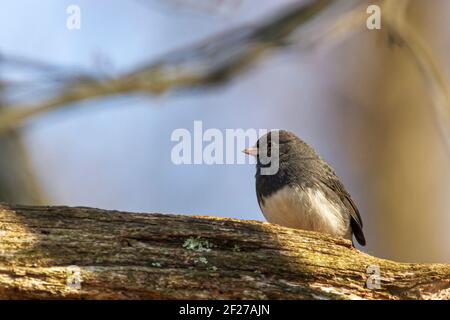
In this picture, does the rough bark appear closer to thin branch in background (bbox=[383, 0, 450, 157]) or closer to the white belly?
the white belly

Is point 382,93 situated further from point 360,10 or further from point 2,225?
point 2,225

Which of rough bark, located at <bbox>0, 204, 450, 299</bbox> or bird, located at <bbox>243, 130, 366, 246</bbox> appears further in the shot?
bird, located at <bbox>243, 130, 366, 246</bbox>

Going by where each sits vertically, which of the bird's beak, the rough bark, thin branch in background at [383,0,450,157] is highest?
thin branch in background at [383,0,450,157]

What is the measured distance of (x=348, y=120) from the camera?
5773mm

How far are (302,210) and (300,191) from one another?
0.09 meters

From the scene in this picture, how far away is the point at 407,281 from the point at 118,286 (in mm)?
953

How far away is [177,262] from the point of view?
7.97 ft

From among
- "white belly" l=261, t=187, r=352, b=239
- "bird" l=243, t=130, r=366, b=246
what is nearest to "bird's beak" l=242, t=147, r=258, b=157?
"bird" l=243, t=130, r=366, b=246

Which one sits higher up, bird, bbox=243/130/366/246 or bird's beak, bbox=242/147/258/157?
bird's beak, bbox=242/147/258/157

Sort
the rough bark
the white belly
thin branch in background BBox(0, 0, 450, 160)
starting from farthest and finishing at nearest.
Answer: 1. thin branch in background BBox(0, 0, 450, 160)
2. the white belly
3. the rough bark

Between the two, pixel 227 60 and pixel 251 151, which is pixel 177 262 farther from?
pixel 227 60

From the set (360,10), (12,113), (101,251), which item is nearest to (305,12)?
(360,10)

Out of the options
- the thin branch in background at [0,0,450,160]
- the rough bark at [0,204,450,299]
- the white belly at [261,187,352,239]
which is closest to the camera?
the rough bark at [0,204,450,299]

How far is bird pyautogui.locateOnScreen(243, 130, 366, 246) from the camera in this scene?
3.41 metres
